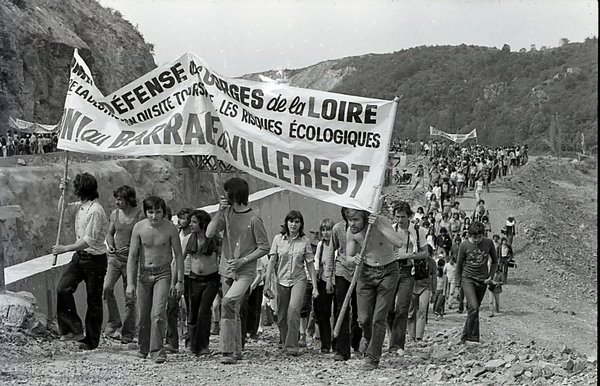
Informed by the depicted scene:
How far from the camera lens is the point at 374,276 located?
7.08 metres

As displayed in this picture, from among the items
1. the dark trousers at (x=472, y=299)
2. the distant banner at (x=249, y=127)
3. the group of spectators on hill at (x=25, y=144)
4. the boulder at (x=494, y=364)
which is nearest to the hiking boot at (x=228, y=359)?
the distant banner at (x=249, y=127)

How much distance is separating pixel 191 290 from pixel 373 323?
167 centimetres

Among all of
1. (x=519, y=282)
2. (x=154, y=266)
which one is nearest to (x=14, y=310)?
(x=154, y=266)

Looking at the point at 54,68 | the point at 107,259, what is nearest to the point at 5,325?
the point at 107,259

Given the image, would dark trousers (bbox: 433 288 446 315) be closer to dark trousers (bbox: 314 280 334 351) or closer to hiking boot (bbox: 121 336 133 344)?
dark trousers (bbox: 314 280 334 351)

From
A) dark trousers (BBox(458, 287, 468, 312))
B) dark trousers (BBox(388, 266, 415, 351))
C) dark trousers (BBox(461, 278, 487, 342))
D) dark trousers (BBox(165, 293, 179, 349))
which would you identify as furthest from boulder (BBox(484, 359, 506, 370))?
dark trousers (BBox(458, 287, 468, 312))

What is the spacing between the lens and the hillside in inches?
3580

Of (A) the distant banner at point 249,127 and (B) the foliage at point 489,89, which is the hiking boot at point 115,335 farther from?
(B) the foliage at point 489,89

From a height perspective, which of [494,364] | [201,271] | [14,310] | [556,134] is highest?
[556,134]

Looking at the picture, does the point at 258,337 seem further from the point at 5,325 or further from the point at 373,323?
the point at 5,325

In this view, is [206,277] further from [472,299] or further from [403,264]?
[472,299]

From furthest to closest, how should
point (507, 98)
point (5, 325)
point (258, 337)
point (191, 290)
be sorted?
point (507, 98) → point (258, 337) → point (191, 290) → point (5, 325)

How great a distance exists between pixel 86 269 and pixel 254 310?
218 cm

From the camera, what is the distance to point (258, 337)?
30.4ft
